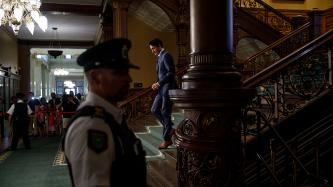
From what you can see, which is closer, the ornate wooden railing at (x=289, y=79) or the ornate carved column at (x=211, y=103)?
the ornate carved column at (x=211, y=103)

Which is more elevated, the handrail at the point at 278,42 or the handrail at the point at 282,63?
the handrail at the point at 278,42

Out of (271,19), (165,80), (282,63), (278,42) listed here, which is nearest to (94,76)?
(282,63)

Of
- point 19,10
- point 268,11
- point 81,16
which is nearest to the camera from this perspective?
point 19,10

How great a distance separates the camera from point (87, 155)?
4.25 ft

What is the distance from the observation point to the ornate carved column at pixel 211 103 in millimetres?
2584

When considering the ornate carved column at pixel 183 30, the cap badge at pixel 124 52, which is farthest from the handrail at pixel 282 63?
the ornate carved column at pixel 183 30

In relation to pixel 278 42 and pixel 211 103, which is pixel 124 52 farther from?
pixel 278 42

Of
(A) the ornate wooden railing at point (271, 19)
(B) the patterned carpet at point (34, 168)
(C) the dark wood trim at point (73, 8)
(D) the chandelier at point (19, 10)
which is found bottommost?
(B) the patterned carpet at point (34, 168)

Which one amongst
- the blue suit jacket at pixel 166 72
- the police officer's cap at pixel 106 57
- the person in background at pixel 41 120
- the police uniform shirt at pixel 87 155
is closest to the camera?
the police uniform shirt at pixel 87 155

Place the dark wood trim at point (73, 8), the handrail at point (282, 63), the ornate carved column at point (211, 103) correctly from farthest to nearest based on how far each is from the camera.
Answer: the dark wood trim at point (73, 8), the handrail at point (282, 63), the ornate carved column at point (211, 103)

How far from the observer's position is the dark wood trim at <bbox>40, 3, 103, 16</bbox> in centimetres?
1127

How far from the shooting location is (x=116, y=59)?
145cm

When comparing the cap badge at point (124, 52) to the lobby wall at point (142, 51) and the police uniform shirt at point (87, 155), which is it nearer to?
the police uniform shirt at point (87, 155)

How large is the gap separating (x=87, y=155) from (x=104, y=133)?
0.10 metres
